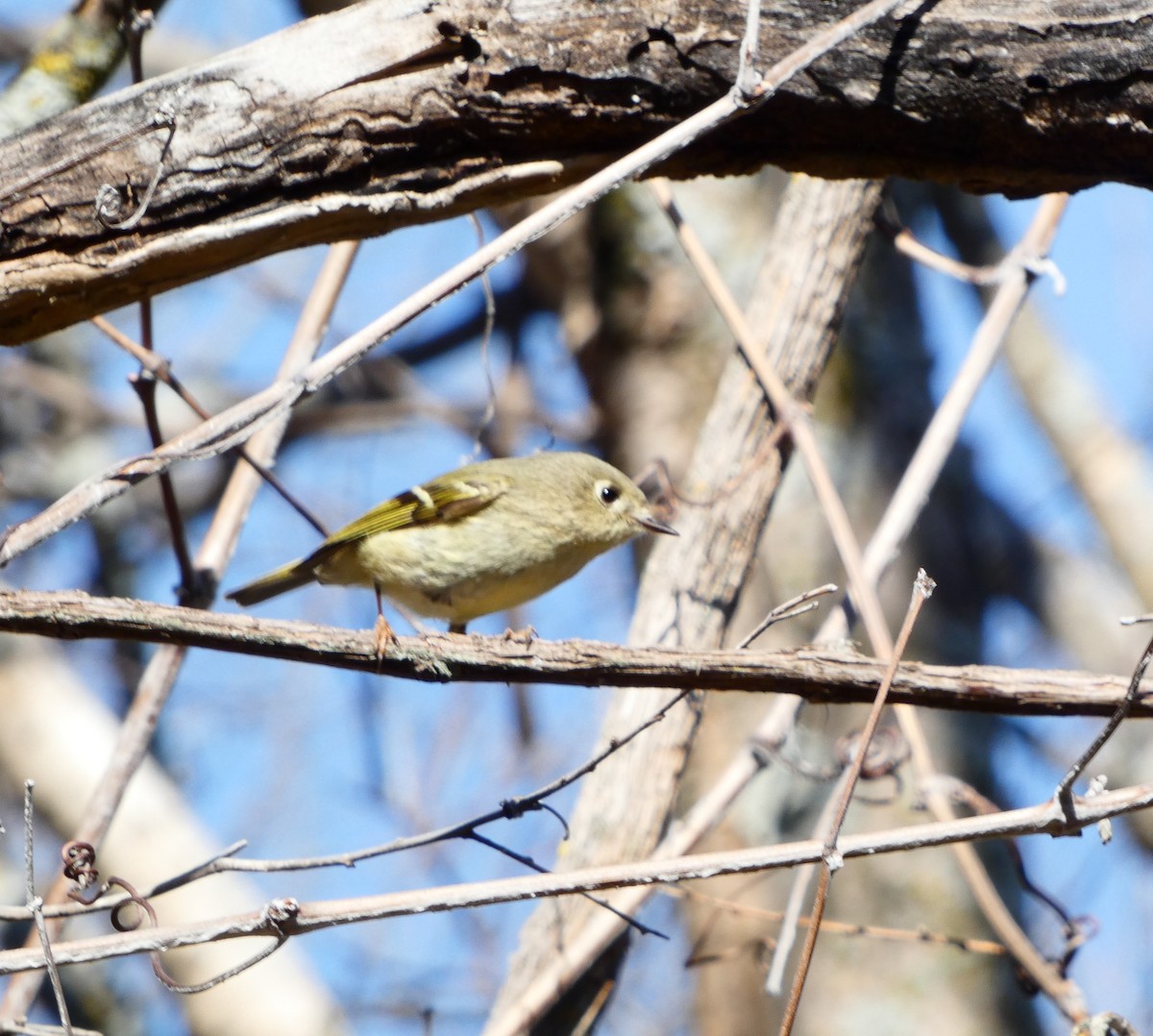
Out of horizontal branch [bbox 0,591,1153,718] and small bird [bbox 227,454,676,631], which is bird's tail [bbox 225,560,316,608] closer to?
small bird [bbox 227,454,676,631]

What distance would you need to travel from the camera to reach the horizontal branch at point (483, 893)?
5.15ft

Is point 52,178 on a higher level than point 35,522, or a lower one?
higher

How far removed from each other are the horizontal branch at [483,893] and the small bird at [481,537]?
1590 millimetres

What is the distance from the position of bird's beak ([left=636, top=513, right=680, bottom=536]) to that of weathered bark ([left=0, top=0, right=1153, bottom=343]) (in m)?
1.23

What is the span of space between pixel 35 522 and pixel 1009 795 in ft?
13.5

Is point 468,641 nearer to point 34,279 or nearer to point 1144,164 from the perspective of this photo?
point 34,279

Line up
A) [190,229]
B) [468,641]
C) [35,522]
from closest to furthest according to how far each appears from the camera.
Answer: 1. [35,522]
2. [468,641]
3. [190,229]

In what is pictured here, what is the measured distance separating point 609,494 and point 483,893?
1.97 meters

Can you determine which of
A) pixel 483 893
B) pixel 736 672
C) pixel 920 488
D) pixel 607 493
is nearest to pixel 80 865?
pixel 483 893

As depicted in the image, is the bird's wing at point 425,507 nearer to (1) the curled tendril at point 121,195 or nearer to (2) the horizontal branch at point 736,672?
(1) the curled tendril at point 121,195

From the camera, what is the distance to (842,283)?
3354 millimetres

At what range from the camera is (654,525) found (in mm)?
3350

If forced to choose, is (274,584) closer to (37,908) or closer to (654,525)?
(654,525)

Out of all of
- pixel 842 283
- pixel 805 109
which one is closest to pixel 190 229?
pixel 805 109
